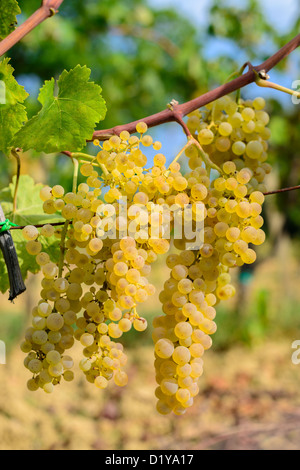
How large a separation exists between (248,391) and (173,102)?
2.59m

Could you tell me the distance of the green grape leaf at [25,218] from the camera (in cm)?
63

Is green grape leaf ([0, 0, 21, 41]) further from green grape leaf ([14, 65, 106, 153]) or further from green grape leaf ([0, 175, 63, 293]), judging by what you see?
green grape leaf ([0, 175, 63, 293])

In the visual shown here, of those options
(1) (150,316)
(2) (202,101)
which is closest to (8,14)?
(2) (202,101)

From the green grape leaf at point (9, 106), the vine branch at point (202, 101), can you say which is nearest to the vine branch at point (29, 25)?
the green grape leaf at point (9, 106)

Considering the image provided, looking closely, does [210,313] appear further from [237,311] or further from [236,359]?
[237,311]

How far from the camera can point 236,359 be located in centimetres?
341

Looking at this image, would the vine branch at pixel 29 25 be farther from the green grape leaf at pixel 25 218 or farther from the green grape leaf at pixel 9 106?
the green grape leaf at pixel 25 218

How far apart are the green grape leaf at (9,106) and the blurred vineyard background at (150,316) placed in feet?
A: 0.32

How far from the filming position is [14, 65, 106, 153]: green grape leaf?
54cm

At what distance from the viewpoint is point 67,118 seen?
1.81ft

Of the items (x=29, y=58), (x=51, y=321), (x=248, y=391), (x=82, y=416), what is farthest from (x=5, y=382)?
(x=29, y=58)

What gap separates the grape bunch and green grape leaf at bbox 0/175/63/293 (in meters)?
0.11

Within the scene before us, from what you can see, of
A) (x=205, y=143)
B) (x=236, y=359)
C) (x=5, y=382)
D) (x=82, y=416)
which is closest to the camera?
(x=205, y=143)

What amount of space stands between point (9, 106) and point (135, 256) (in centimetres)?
23
